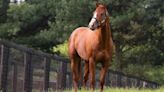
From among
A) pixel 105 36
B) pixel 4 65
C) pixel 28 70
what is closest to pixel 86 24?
pixel 28 70

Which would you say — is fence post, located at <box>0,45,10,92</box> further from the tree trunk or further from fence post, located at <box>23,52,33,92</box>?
the tree trunk

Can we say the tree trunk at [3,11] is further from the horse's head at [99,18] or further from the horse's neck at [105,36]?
the horse's head at [99,18]

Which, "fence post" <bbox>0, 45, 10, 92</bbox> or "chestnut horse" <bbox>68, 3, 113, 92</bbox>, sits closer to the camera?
"chestnut horse" <bbox>68, 3, 113, 92</bbox>

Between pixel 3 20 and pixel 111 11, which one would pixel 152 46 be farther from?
pixel 3 20

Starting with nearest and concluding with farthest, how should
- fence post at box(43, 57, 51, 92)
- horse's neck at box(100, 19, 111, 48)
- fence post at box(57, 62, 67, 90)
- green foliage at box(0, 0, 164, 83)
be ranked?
horse's neck at box(100, 19, 111, 48) < fence post at box(43, 57, 51, 92) < fence post at box(57, 62, 67, 90) < green foliage at box(0, 0, 164, 83)

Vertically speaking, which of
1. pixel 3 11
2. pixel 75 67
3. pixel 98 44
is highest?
pixel 3 11

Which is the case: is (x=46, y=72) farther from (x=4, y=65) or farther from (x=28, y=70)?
(x=4, y=65)

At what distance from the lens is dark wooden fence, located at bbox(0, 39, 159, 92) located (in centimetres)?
1268

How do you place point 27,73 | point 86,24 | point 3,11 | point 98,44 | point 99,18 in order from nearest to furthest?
point 99,18 → point 98,44 → point 27,73 → point 86,24 → point 3,11

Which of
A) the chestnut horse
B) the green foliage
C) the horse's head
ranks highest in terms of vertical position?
the green foliage

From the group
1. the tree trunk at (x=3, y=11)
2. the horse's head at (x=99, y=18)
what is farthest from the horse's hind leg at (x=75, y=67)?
the tree trunk at (x=3, y=11)

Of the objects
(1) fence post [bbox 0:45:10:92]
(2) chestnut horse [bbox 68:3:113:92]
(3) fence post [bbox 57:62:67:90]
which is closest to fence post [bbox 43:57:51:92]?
(3) fence post [bbox 57:62:67:90]

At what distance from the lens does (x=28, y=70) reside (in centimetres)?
1317

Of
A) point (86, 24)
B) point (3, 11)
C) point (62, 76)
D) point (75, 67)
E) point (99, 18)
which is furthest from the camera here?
point (3, 11)
